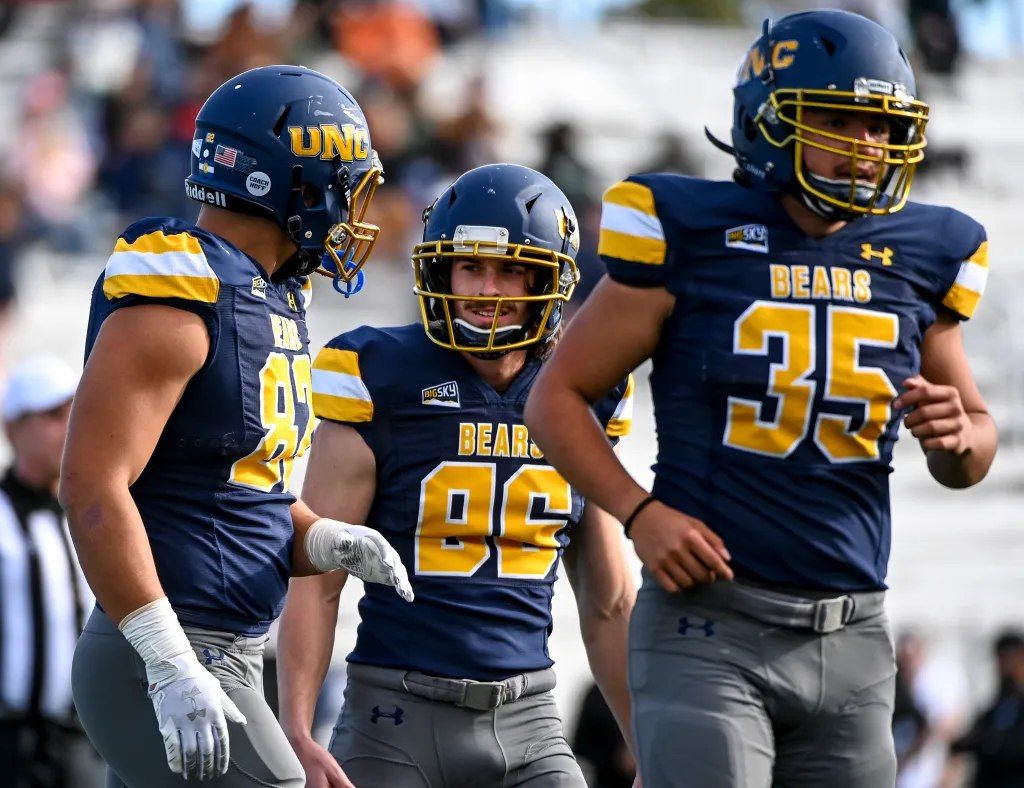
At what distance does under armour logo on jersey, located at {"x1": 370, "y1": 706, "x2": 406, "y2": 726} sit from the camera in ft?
12.3

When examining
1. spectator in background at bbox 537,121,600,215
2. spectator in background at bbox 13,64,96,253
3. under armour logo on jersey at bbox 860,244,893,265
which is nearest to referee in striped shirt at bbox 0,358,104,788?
under armour logo on jersey at bbox 860,244,893,265

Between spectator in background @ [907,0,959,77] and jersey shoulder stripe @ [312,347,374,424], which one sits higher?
spectator in background @ [907,0,959,77]

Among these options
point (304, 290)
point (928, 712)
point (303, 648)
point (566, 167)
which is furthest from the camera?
point (566, 167)

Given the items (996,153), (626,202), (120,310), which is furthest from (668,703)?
(996,153)

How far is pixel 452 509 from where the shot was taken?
380cm

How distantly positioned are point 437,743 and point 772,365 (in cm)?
108

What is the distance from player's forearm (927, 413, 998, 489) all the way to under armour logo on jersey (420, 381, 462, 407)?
3.26ft

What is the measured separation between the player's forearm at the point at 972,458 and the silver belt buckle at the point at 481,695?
38.4 inches

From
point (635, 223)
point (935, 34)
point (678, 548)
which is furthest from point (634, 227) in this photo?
point (935, 34)

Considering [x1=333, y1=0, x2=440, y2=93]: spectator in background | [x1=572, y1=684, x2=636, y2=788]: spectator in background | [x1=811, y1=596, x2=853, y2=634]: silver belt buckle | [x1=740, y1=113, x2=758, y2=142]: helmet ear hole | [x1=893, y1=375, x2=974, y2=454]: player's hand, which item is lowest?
[x1=572, y1=684, x2=636, y2=788]: spectator in background

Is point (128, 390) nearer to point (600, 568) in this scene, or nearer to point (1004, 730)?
point (600, 568)

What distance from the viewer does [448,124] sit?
12.8 m

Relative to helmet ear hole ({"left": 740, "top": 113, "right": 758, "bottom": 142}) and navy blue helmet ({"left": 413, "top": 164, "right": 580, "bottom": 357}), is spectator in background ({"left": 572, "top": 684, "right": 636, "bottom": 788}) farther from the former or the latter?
helmet ear hole ({"left": 740, "top": 113, "right": 758, "bottom": 142})

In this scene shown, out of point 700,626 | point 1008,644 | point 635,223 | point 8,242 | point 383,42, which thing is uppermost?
point 383,42
